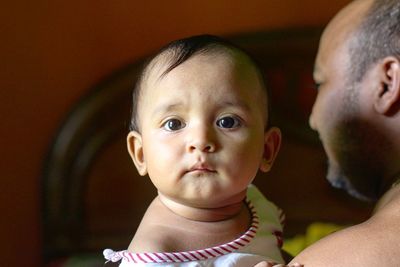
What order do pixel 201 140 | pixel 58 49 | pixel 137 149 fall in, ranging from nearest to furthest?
pixel 201 140, pixel 137 149, pixel 58 49

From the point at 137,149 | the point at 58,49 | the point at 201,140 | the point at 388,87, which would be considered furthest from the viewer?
the point at 58,49

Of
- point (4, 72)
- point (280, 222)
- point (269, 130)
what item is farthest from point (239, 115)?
point (4, 72)

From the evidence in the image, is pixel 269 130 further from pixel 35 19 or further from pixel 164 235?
pixel 35 19

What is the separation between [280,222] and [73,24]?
1025 mm

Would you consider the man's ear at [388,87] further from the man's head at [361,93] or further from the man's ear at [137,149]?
the man's ear at [137,149]

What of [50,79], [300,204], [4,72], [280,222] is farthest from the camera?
[300,204]

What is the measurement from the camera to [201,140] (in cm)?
89

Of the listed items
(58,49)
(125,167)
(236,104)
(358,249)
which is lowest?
(125,167)

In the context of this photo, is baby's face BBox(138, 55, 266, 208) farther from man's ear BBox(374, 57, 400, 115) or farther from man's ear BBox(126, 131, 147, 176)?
man's ear BBox(374, 57, 400, 115)

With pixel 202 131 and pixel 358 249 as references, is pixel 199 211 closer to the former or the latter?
pixel 202 131

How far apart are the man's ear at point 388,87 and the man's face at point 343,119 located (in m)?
0.03

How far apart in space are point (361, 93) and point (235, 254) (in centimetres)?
54

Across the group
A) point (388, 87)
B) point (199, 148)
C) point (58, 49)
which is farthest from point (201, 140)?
point (58, 49)

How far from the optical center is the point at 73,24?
1.92 meters
